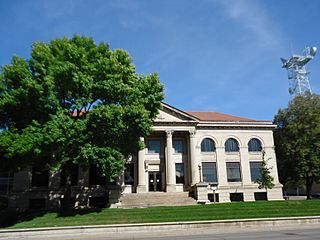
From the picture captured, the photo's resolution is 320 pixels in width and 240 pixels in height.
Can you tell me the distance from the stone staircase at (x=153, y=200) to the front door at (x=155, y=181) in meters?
4.81

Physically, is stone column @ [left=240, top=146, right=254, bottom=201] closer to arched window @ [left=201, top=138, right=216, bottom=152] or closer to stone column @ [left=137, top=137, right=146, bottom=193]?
arched window @ [left=201, top=138, right=216, bottom=152]

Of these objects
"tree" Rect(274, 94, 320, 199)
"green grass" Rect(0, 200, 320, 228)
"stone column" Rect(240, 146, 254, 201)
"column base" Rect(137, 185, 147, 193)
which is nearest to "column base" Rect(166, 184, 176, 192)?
"column base" Rect(137, 185, 147, 193)

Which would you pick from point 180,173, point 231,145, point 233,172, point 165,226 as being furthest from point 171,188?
point 165,226

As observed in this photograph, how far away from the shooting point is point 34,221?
2189 cm

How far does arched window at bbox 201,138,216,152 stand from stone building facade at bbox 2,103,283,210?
5.3 inches

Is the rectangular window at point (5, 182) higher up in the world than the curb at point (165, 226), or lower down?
higher up

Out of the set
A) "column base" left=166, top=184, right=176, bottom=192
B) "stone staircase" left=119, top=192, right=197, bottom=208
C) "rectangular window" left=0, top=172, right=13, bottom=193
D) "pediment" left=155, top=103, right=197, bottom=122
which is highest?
"pediment" left=155, top=103, right=197, bottom=122

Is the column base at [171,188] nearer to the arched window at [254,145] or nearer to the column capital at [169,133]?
the column capital at [169,133]

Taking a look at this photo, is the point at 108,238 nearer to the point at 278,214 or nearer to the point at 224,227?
the point at 224,227

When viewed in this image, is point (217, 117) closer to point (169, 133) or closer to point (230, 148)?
point (230, 148)

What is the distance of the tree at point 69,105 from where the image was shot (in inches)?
824

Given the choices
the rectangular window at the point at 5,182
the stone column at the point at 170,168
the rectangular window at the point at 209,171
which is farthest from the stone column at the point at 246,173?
the rectangular window at the point at 5,182

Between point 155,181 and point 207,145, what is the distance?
333 inches

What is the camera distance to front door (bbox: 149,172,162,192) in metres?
35.6
